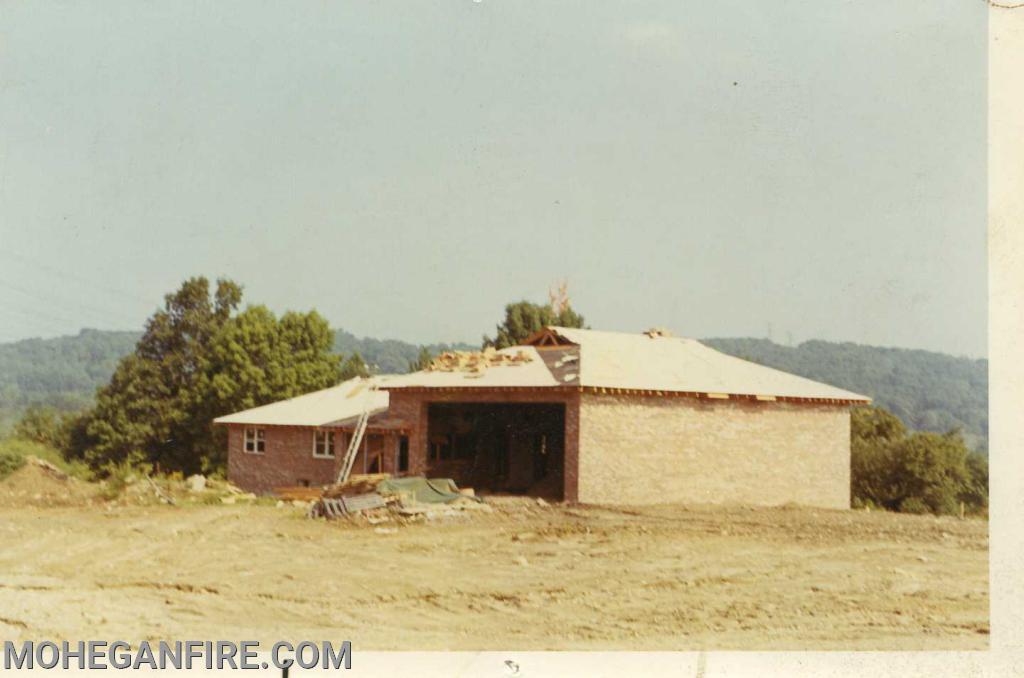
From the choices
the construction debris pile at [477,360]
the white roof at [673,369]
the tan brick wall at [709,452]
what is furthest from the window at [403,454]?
the tan brick wall at [709,452]

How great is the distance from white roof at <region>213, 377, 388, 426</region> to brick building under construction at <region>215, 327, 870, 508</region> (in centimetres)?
8

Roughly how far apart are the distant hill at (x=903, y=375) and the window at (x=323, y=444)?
1171 cm

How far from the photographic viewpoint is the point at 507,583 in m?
13.6

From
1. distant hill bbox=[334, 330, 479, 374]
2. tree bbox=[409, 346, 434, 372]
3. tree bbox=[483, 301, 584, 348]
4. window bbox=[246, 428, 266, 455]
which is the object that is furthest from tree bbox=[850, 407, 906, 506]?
window bbox=[246, 428, 266, 455]

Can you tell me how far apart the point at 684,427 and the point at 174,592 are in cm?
1242

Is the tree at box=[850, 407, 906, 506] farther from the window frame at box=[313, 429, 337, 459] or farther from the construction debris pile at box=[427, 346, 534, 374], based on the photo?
the window frame at box=[313, 429, 337, 459]

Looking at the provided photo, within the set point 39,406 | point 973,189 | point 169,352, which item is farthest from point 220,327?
point 973,189

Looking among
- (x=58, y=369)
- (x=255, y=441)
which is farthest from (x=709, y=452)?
(x=58, y=369)

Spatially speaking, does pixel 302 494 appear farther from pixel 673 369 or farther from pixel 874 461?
pixel 874 461

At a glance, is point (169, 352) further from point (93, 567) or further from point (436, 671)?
point (436, 671)

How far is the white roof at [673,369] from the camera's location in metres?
21.1

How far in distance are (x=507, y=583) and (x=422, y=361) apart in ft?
38.6

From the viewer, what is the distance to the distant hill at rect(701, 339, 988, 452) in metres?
15.6

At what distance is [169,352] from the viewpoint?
24766 mm
